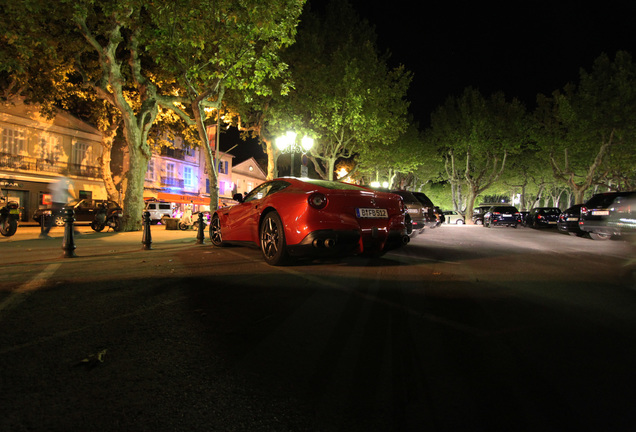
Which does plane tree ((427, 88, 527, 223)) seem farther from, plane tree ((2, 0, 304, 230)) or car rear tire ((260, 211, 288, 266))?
car rear tire ((260, 211, 288, 266))

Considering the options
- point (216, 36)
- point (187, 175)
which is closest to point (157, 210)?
point (187, 175)

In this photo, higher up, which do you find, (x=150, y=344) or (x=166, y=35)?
(x=166, y=35)

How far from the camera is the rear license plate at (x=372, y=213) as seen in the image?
5.21m

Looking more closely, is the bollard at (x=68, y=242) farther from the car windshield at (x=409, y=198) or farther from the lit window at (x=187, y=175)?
the lit window at (x=187, y=175)

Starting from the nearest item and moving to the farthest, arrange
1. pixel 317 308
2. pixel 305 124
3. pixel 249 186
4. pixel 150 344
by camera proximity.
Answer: pixel 150 344 → pixel 317 308 → pixel 305 124 → pixel 249 186

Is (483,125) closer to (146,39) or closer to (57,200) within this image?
(146,39)

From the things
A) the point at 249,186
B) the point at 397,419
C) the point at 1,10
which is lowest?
the point at 397,419

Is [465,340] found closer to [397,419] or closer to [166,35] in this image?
[397,419]

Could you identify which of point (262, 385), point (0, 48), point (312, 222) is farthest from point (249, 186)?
point (262, 385)

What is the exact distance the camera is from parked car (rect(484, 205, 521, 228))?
2430 centimetres

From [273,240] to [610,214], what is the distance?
11.6 meters

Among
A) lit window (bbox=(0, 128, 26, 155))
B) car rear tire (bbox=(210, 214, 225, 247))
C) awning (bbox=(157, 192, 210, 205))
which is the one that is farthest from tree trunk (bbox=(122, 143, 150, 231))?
lit window (bbox=(0, 128, 26, 155))

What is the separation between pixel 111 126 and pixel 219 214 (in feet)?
66.2

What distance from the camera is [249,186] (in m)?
48.9
